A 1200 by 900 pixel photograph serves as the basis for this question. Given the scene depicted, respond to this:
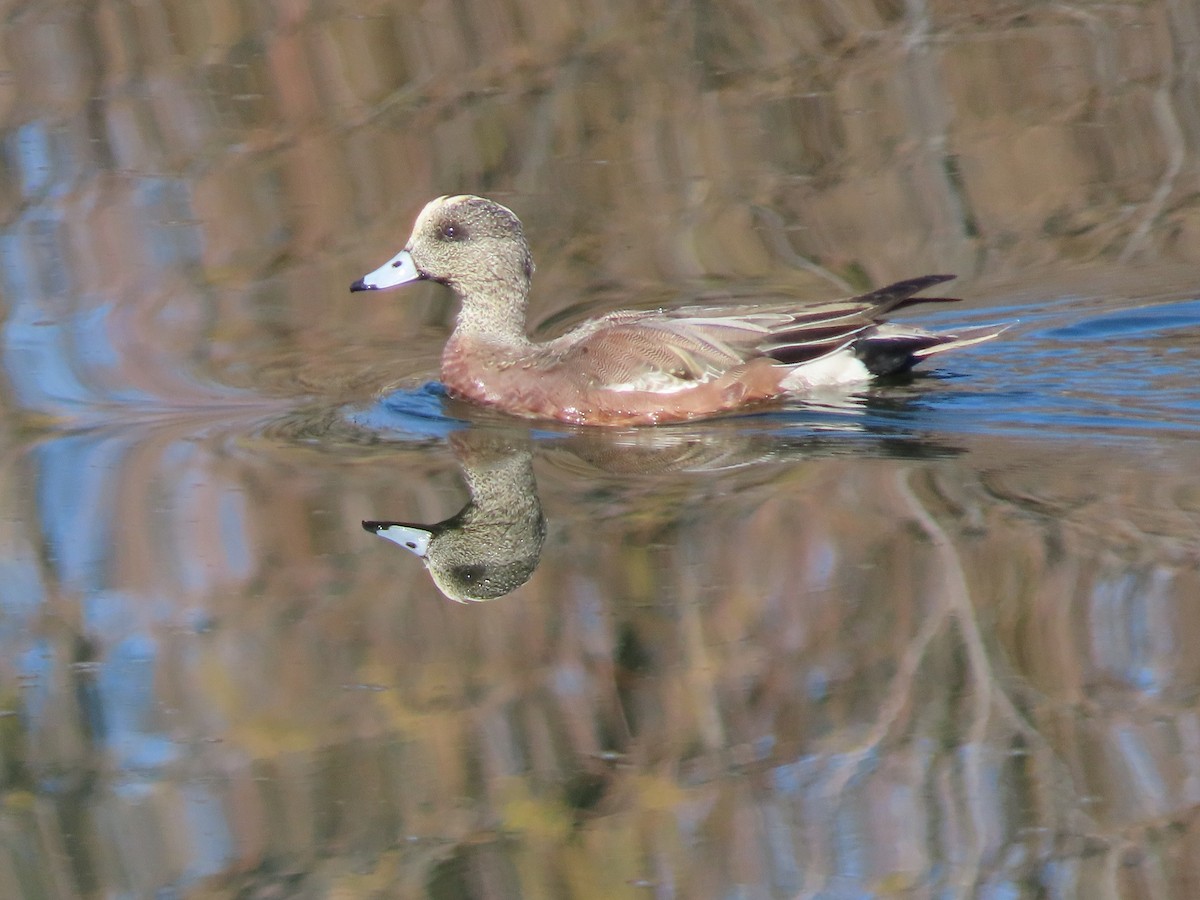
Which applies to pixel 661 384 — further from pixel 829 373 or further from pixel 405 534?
pixel 405 534

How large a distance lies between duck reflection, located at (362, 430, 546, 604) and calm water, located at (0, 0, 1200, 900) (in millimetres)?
27

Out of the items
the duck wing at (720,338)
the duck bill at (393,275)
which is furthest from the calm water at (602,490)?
the duck bill at (393,275)

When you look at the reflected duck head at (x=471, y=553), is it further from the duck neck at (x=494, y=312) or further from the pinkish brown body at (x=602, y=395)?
the duck neck at (x=494, y=312)

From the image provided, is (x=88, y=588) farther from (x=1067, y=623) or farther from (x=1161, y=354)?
(x=1161, y=354)

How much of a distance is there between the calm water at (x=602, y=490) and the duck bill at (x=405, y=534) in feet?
0.17

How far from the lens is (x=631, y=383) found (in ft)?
24.0

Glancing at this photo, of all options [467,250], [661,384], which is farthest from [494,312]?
[661,384]

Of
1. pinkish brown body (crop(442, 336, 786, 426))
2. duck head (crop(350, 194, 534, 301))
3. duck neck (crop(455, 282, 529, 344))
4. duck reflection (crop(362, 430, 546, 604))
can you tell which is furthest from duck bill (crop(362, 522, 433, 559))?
duck head (crop(350, 194, 534, 301))

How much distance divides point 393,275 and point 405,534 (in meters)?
1.96

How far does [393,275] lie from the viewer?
7.84m

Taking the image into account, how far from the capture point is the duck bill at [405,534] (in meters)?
6.09

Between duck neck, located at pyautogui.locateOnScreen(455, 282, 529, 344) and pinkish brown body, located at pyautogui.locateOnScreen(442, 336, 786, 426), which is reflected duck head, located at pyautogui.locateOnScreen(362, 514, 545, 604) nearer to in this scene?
pinkish brown body, located at pyautogui.locateOnScreen(442, 336, 786, 426)

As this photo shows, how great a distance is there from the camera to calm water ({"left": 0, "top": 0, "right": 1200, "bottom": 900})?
4438 millimetres

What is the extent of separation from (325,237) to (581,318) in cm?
174
